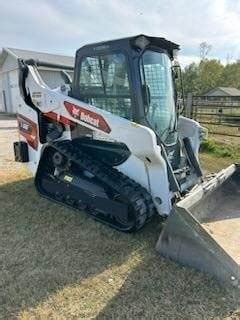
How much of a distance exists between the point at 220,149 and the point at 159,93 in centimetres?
465

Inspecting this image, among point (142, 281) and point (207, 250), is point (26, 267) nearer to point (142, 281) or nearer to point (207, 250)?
point (142, 281)

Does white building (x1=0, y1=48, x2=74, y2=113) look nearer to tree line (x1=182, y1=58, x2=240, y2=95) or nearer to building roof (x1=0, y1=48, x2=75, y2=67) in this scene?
building roof (x1=0, y1=48, x2=75, y2=67)

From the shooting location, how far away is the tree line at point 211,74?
5525 centimetres

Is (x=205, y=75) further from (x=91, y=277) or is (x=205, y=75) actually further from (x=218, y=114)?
(x=91, y=277)

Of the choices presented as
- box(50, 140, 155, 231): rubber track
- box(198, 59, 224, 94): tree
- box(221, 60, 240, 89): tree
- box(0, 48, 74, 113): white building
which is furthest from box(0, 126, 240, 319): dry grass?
box(221, 60, 240, 89): tree

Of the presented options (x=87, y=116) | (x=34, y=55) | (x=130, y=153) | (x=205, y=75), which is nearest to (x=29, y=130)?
(x=87, y=116)

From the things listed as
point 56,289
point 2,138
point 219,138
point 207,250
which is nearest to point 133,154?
point 207,250

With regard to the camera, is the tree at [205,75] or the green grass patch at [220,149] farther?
the tree at [205,75]

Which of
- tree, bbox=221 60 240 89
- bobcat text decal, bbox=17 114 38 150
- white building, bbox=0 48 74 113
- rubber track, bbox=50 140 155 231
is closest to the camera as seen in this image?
rubber track, bbox=50 140 155 231

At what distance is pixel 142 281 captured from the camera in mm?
3090

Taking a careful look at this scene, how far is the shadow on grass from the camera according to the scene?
276 cm

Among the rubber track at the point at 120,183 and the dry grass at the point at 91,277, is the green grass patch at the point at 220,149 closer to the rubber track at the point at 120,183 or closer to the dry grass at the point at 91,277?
the dry grass at the point at 91,277

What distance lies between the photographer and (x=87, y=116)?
4012 millimetres

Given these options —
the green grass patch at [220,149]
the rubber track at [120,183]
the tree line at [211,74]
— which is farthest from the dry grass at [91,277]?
the tree line at [211,74]
